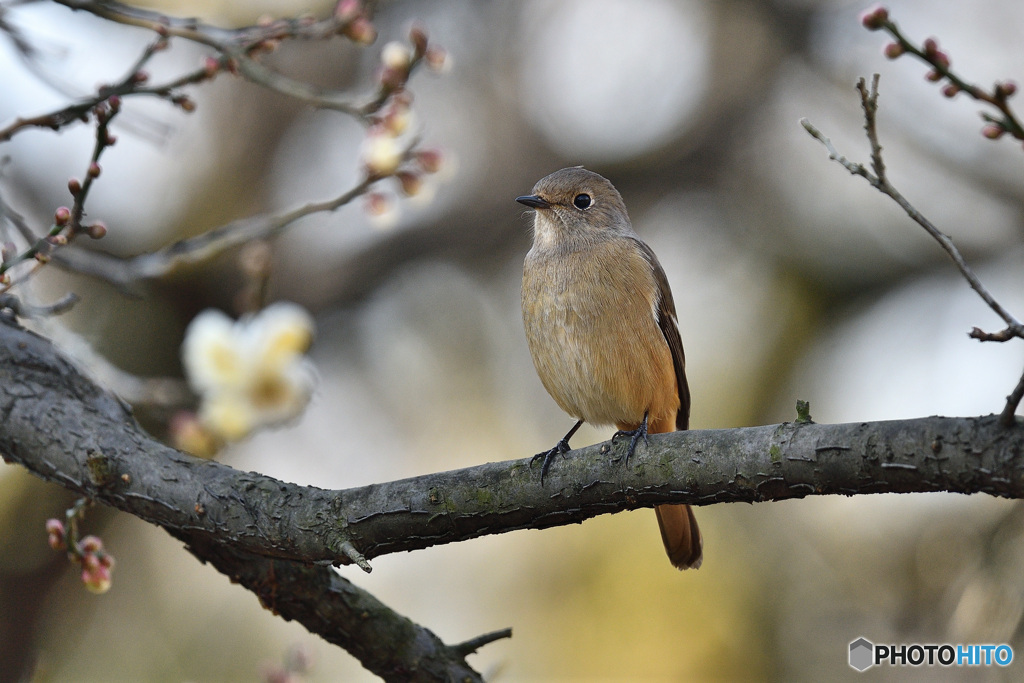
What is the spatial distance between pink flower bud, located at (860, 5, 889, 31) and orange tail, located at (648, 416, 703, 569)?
2.26 m

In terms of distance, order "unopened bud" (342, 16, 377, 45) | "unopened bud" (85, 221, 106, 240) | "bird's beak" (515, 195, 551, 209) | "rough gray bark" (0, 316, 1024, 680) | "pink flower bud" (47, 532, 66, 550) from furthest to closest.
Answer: "bird's beak" (515, 195, 551, 209), "unopened bud" (342, 16, 377, 45), "pink flower bud" (47, 532, 66, 550), "unopened bud" (85, 221, 106, 240), "rough gray bark" (0, 316, 1024, 680)

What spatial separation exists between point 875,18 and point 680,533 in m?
2.58

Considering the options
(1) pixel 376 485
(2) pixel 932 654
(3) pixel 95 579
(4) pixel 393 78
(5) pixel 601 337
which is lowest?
(3) pixel 95 579

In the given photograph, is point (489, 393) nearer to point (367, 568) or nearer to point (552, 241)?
point (552, 241)

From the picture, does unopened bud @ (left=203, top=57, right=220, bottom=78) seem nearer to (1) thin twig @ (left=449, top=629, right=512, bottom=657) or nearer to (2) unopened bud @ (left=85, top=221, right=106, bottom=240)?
(2) unopened bud @ (left=85, top=221, right=106, bottom=240)

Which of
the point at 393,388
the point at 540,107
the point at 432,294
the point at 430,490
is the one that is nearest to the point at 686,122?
the point at 540,107

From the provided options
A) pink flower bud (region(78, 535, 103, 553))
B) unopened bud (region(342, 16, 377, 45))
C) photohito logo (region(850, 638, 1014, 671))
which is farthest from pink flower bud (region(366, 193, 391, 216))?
photohito logo (region(850, 638, 1014, 671))

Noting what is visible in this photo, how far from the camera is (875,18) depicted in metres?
1.93

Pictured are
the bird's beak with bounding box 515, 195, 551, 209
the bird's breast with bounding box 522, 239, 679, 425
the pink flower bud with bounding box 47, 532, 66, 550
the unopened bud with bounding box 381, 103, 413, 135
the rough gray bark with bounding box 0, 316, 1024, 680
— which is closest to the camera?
the rough gray bark with bounding box 0, 316, 1024, 680

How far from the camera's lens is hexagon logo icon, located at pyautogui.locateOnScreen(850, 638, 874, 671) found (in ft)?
17.8

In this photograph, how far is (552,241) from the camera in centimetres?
423

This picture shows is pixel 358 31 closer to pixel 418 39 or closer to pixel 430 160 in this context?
pixel 418 39

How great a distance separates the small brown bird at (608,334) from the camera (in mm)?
3734

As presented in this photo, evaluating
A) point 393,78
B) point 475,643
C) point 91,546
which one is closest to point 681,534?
point 475,643
